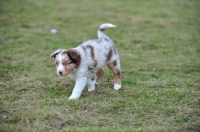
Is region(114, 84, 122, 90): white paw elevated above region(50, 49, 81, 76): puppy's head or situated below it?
below

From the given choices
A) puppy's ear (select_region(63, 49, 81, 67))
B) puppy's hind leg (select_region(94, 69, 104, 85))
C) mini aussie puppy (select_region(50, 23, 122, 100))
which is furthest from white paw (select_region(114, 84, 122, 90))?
puppy's ear (select_region(63, 49, 81, 67))

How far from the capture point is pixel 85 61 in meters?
6.64

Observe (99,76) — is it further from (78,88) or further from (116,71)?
(78,88)

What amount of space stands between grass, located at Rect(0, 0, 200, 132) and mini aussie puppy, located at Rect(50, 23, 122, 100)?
30 cm

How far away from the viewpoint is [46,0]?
54.9ft

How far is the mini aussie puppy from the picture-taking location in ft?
20.9

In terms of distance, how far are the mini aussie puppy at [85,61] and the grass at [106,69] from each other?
0.30m

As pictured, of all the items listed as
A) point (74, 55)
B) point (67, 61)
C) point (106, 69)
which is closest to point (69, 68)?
Answer: point (67, 61)

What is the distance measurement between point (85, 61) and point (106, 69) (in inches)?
86.3

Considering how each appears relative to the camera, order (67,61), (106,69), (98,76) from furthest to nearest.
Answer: (106,69) < (98,76) < (67,61)

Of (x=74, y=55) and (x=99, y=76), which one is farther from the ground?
(x=74, y=55)

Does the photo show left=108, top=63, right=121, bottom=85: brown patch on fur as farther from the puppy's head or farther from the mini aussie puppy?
the puppy's head

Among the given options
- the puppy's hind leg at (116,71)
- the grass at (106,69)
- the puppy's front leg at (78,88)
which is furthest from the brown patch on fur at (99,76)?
the puppy's front leg at (78,88)

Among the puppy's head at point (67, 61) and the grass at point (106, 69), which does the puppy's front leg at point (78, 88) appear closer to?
the grass at point (106, 69)
